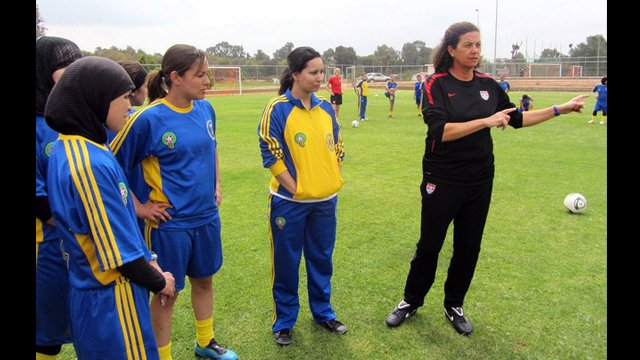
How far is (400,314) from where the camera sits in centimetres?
361

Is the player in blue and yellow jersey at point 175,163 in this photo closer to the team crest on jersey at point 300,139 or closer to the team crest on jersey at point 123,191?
the team crest on jersey at point 300,139

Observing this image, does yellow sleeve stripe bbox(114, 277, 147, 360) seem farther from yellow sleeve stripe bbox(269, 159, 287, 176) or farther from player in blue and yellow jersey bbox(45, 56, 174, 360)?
yellow sleeve stripe bbox(269, 159, 287, 176)

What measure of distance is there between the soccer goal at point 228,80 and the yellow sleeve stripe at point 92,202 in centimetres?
3774

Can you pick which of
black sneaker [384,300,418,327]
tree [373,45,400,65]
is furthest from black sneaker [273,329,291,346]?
tree [373,45,400,65]

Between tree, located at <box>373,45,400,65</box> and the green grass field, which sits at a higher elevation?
tree, located at <box>373,45,400,65</box>

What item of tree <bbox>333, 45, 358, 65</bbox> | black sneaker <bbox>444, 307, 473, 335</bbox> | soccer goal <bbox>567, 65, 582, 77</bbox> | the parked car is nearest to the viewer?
black sneaker <bbox>444, 307, 473, 335</bbox>

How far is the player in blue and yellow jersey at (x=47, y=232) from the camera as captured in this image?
7.24 feet

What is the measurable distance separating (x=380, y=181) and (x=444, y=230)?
4.64m

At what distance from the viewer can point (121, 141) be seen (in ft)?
8.58

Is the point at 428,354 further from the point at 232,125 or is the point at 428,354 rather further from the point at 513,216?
the point at 232,125

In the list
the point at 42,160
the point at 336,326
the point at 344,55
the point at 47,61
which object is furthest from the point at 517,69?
the point at 42,160

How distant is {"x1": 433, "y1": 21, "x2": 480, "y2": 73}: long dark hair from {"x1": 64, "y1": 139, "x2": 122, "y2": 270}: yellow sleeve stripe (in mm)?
2470

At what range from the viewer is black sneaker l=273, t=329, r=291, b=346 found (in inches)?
132

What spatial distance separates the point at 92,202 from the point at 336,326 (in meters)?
2.28
